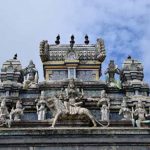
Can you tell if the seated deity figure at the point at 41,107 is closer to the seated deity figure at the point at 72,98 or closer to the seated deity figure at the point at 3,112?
the seated deity figure at the point at 72,98

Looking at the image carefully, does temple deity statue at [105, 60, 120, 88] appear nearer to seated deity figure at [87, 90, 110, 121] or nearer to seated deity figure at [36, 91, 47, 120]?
seated deity figure at [87, 90, 110, 121]

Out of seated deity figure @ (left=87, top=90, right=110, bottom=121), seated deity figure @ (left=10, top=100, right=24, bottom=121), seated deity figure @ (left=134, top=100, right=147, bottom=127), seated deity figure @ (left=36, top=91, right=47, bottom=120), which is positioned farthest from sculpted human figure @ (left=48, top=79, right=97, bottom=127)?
seated deity figure @ (left=134, top=100, right=147, bottom=127)

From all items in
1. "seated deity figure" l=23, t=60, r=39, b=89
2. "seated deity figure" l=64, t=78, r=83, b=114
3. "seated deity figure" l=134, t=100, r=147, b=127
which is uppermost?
"seated deity figure" l=23, t=60, r=39, b=89

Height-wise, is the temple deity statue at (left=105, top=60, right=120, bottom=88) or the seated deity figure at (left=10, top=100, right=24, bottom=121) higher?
the temple deity statue at (left=105, top=60, right=120, bottom=88)

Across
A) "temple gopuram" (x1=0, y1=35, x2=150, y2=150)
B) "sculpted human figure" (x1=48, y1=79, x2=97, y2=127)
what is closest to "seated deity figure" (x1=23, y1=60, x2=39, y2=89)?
"temple gopuram" (x1=0, y1=35, x2=150, y2=150)

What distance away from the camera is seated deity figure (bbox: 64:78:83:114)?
32062 millimetres

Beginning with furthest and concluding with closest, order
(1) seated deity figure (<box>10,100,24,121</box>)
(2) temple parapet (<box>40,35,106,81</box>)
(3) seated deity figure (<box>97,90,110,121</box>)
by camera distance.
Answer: (2) temple parapet (<box>40,35,106,81</box>) < (3) seated deity figure (<box>97,90,110,121</box>) < (1) seated deity figure (<box>10,100,24,121</box>)

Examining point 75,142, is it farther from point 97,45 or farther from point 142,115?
point 97,45

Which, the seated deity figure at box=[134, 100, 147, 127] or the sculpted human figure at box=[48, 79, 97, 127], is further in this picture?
the seated deity figure at box=[134, 100, 147, 127]

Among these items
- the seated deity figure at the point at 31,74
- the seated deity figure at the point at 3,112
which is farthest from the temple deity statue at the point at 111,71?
the seated deity figure at the point at 3,112

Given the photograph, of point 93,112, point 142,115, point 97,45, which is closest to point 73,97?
point 93,112

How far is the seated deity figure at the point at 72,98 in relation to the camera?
32062mm

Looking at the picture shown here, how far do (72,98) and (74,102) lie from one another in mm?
487

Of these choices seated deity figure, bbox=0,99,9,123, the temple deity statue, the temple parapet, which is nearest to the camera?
seated deity figure, bbox=0,99,9,123
